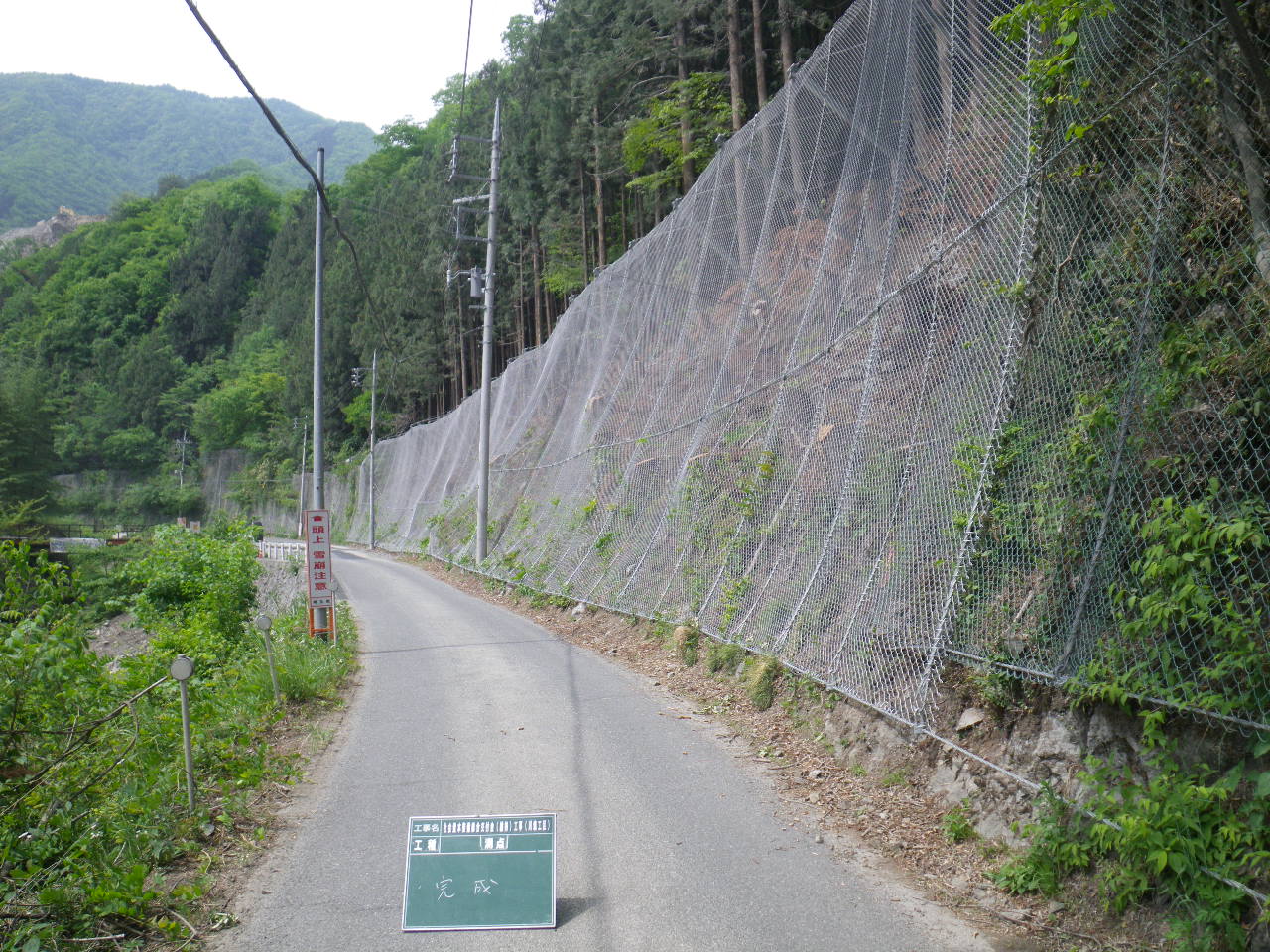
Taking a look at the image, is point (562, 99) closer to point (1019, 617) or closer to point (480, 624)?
point (480, 624)

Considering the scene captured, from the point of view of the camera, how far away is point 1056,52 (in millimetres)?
5480

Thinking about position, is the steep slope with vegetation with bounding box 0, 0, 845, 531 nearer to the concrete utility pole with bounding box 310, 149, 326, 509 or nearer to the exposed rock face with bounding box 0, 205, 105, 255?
the concrete utility pole with bounding box 310, 149, 326, 509

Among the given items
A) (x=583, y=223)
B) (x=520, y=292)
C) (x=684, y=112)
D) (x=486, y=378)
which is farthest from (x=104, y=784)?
(x=520, y=292)

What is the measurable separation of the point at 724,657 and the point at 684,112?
52.9 feet

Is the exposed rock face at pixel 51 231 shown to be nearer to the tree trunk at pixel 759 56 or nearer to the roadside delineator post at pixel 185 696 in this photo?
the tree trunk at pixel 759 56

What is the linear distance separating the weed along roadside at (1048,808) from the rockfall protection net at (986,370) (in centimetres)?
22

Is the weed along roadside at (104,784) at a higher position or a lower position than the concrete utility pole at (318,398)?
lower

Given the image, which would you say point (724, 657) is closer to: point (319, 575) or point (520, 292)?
point (319, 575)

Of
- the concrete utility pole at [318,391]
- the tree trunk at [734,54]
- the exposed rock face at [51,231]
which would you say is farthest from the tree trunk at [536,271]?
the exposed rock face at [51,231]

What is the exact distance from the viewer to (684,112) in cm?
2097

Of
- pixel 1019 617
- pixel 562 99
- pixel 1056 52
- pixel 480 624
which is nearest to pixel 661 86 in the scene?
pixel 562 99

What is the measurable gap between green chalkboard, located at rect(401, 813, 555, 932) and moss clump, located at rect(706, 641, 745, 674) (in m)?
4.57

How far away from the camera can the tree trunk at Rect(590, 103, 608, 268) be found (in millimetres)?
27525

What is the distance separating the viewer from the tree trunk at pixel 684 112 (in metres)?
21.2
